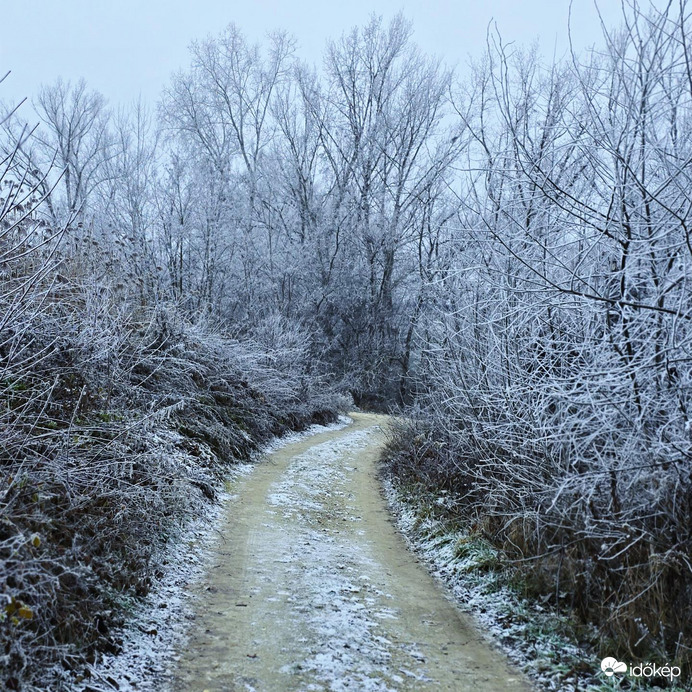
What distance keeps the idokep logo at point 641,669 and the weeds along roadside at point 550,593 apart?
0.13 ft

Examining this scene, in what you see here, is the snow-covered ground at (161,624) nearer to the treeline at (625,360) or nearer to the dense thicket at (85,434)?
the dense thicket at (85,434)

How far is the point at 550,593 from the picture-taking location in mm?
5188

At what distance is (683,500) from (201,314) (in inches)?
461

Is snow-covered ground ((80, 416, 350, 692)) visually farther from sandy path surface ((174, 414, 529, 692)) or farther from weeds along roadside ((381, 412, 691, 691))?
weeds along roadside ((381, 412, 691, 691))

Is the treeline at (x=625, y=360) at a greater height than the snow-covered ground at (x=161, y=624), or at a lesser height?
greater

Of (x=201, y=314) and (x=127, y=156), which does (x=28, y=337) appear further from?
(x=127, y=156)

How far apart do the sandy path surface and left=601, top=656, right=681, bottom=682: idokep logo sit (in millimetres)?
589

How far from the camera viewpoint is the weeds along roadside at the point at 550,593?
163 inches

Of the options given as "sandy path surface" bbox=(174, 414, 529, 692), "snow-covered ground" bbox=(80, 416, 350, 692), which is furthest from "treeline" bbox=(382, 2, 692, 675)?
"snow-covered ground" bbox=(80, 416, 350, 692)

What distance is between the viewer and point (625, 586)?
4539 mm

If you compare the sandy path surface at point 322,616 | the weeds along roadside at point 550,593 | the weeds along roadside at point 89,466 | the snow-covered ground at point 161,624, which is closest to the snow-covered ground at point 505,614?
the weeds along roadside at point 550,593

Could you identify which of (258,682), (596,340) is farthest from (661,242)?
(258,682)

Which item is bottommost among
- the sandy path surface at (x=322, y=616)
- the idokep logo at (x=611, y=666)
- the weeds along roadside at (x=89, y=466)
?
the sandy path surface at (x=322, y=616)

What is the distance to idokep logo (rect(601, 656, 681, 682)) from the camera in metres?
3.91
